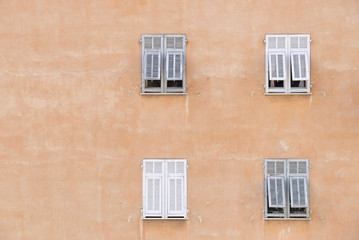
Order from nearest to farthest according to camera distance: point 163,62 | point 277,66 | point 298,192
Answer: point 298,192 < point 277,66 < point 163,62

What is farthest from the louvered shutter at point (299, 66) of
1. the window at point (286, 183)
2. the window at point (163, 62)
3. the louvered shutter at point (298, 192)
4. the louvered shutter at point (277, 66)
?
the window at point (163, 62)

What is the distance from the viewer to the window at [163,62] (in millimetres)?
12555

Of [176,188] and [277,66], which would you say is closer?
[277,66]

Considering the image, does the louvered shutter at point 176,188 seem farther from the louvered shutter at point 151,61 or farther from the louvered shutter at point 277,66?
the louvered shutter at point 277,66

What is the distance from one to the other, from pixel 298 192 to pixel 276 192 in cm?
57

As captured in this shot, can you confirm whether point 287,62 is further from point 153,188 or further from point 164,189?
point 153,188

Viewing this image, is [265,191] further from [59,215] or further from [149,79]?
[59,215]

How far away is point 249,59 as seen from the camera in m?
12.8

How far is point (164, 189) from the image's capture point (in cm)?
1278

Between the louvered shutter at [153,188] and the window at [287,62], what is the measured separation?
3.64m

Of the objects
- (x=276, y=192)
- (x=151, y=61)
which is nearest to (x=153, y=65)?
(x=151, y=61)

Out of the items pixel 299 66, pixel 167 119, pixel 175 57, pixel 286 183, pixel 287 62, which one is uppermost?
pixel 175 57

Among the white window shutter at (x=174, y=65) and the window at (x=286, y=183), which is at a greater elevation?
the white window shutter at (x=174, y=65)

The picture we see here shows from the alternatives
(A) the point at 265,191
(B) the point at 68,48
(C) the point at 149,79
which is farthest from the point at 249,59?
(B) the point at 68,48
